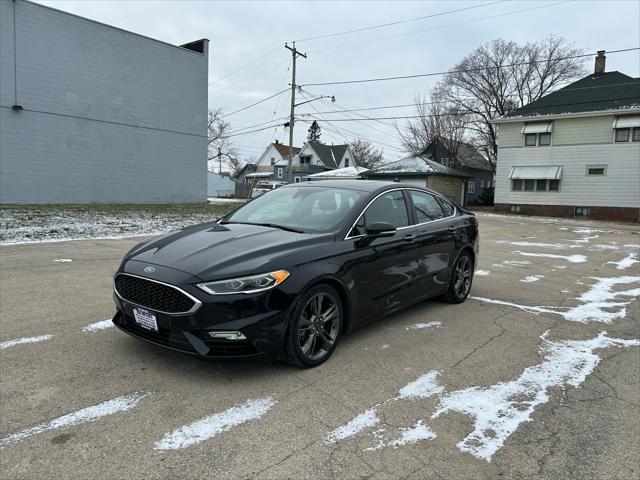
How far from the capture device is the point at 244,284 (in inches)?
130

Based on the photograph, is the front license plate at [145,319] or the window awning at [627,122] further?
the window awning at [627,122]

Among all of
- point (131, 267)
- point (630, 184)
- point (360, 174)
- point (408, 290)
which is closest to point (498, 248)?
point (408, 290)

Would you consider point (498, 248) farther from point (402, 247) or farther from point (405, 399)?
point (405, 399)

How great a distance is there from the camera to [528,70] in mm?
37938

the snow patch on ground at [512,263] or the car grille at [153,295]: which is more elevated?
the car grille at [153,295]

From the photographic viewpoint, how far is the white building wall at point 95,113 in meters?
19.8

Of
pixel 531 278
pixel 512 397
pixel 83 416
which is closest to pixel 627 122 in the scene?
pixel 531 278

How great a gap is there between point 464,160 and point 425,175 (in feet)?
47.9

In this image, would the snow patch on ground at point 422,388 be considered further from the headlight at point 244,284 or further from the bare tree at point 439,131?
the bare tree at point 439,131

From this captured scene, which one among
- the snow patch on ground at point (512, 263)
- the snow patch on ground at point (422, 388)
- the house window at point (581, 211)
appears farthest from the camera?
the house window at point (581, 211)

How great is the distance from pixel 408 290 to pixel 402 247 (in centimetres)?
48

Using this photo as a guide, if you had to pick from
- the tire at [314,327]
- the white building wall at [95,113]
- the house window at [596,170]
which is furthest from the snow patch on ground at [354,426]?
the house window at [596,170]

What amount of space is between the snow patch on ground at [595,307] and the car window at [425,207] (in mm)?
1502

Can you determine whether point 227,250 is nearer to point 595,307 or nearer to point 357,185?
point 357,185
